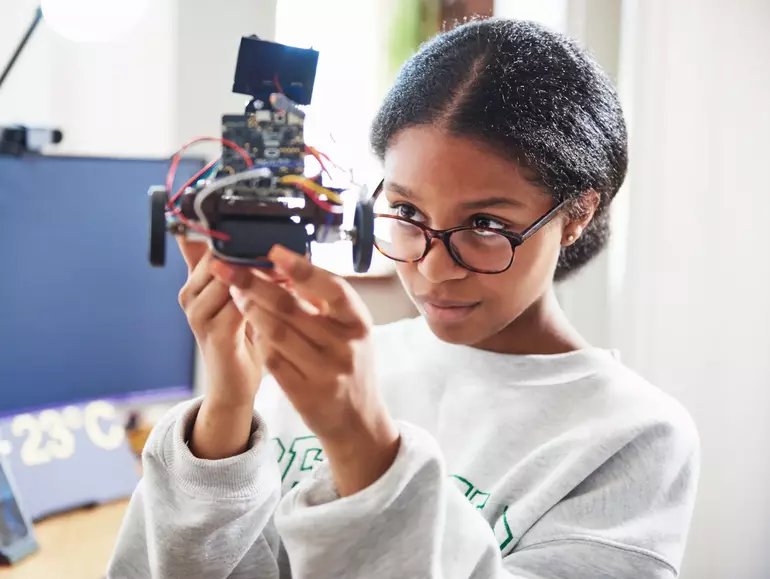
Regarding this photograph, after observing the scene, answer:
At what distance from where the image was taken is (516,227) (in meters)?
0.74

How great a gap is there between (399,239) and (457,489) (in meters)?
0.28

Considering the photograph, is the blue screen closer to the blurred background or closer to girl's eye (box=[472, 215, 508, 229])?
the blurred background

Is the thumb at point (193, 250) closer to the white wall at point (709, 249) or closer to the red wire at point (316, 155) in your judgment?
the red wire at point (316, 155)

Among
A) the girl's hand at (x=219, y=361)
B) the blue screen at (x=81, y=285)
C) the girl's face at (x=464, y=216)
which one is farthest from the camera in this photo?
the blue screen at (x=81, y=285)

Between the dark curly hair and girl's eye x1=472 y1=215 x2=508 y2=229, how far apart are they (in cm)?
6

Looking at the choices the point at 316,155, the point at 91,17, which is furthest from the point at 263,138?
the point at 91,17

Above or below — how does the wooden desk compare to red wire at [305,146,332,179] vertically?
below

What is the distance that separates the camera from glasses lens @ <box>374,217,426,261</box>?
0.75m

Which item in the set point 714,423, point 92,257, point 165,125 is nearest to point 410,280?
point 92,257

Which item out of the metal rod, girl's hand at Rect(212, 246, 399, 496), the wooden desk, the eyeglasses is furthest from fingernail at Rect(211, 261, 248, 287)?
the metal rod

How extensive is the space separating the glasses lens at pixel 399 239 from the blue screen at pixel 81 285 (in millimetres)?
579

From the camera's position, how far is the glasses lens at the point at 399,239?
0.75 meters

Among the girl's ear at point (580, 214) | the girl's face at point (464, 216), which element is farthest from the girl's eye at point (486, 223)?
the girl's ear at point (580, 214)

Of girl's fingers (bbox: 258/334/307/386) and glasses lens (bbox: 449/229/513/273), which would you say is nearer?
girl's fingers (bbox: 258/334/307/386)
